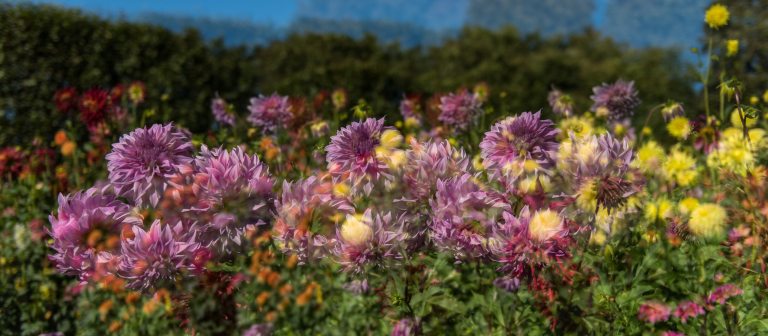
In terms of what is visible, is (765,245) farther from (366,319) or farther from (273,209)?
(273,209)

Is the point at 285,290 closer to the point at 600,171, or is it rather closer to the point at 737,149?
the point at 600,171

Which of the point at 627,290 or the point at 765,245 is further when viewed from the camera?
the point at 627,290

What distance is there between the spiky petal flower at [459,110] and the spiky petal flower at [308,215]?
114 inches

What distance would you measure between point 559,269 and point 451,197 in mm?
409

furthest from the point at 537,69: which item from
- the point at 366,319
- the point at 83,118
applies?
the point at 366,319

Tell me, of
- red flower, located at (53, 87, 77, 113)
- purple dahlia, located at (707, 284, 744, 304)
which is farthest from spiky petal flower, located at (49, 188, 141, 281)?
red flower, located at (53, 87, 77, 113)

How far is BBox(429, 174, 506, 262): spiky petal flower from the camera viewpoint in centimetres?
206

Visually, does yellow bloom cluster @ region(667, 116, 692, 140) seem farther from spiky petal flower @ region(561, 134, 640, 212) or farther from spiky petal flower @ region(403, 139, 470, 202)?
spiky petal flower @ region(403, 139, 470, 202)

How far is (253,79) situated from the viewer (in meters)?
15.0

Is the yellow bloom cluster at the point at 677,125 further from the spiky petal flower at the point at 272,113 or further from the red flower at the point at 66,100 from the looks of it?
the red flower at the point at 66,100

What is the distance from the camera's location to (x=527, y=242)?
2.00 meters

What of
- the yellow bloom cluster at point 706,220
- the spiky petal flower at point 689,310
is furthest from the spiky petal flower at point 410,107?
the spiky petal flower at point 689,310

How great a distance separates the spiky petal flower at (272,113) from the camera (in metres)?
4.89

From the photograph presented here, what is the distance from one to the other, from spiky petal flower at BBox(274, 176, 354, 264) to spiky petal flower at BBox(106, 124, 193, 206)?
358 millimetres
